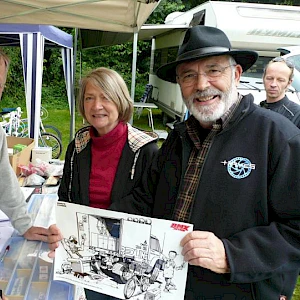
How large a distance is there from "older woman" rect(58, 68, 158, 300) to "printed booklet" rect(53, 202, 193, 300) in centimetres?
40

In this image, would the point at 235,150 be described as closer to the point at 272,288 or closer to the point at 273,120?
the point at 273,120

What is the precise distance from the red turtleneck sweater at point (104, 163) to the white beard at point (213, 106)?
0.61 metres

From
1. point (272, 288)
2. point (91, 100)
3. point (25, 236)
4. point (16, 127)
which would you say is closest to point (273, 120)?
point (272, 288)

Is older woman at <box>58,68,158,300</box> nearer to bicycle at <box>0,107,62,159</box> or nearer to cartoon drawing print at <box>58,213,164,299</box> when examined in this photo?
cartoon drawing print at <box>58,213,164,299</box>

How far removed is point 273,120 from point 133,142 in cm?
82

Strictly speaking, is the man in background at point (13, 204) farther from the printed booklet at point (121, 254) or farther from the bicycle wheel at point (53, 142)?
the bicycle wheel at point (53, 142)

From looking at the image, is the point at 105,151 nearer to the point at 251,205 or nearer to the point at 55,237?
the point at 55,237

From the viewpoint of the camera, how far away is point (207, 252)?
1116 millimetres

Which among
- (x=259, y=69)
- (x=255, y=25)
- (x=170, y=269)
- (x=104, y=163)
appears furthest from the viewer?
(x=259, y=69)

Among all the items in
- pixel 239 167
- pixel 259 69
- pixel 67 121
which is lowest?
pixel 67 121

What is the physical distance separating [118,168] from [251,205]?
826mm

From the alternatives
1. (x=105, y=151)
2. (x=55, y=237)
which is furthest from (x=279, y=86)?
(x=55, y=237)

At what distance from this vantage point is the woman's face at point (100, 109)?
1864 millimetres

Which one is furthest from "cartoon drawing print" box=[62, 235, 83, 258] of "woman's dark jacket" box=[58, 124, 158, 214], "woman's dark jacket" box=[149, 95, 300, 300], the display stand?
"woman's dark jacket" box=[149, 95, 300, 300]
